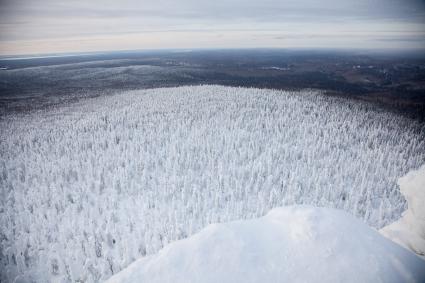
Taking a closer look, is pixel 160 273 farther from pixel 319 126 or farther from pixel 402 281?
pixel 319 126

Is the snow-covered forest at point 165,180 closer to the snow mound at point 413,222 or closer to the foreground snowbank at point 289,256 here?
the snow mound at point 413,222

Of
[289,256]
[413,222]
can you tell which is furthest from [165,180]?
[413,222]

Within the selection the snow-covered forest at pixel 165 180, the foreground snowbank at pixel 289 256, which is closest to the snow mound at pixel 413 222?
the foreground snowbank at pixel 289 256

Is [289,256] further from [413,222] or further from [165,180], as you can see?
[165,180]

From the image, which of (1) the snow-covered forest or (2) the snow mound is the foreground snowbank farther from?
(1) the snow-covered forest

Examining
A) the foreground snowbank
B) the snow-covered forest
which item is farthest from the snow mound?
the snow-covered forest

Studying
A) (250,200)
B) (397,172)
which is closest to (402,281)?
(250,200)
